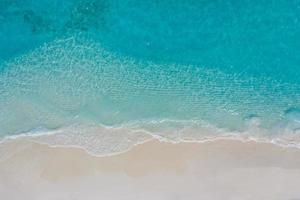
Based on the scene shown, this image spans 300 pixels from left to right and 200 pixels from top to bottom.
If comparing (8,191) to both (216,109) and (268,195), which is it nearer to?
(216,109)

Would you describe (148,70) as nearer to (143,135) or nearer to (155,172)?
(143,135)

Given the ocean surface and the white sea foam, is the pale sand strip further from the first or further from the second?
the ocean surface

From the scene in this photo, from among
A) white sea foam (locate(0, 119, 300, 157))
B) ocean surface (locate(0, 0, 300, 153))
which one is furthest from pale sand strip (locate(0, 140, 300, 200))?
ocean surface (locate(0, 0, 300, 153))

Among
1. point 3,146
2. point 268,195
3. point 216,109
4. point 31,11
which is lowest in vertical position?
point 268,195

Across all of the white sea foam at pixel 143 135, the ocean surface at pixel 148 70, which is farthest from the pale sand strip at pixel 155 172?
the ocean surface at pixel 148 70

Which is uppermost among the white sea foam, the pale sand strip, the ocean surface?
the ocean surface

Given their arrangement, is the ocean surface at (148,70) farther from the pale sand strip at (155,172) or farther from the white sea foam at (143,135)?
the pale sand strip at (155,172)

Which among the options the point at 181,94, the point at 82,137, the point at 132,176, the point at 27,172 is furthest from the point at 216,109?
the point at 27,172
